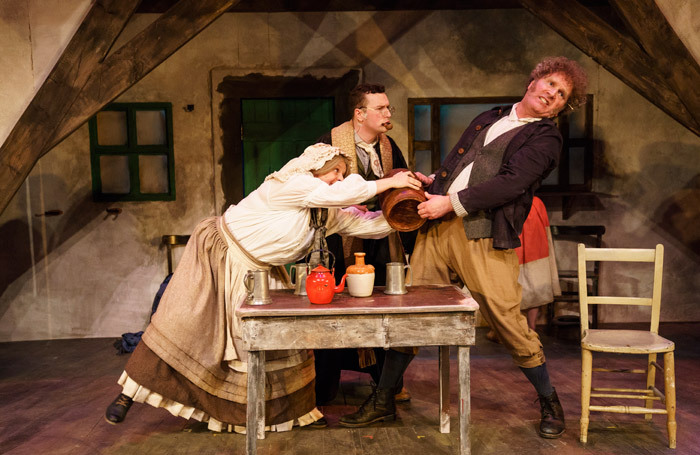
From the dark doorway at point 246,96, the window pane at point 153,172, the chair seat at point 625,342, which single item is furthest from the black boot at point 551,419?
the window pane at point 153,172

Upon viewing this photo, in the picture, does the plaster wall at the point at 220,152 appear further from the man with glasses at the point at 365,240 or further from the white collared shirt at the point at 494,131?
the white collared shirt at the point at 494,131

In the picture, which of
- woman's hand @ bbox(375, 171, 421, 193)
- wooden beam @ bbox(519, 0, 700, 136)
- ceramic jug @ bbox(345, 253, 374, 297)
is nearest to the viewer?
ceramic jug @ bbox(345, 253, 374, 297)

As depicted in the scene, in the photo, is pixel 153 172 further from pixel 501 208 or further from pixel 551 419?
pixel 551 419

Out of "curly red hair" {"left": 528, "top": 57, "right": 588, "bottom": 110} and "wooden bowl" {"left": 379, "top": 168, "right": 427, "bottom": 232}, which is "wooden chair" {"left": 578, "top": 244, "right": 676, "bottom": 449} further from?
"wooden bowl" {"left": 379, "top": 168, "right": 427, "bottom": 232}

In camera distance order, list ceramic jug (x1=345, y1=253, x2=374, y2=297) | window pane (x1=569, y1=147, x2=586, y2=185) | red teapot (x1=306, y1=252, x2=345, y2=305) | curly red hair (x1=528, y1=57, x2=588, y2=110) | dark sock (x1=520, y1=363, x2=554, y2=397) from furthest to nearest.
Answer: window pane (x1=569, y1=147, x2=586, y2=185) < dark sock (x1=520, y1=363, x2=554, y2=397) < curly red hair (x1=528, y1=57, x2=588, y2=110) < ceramic jug (x1=345, y1=253, x2=374, y2=297) < red teapot (x1=306, y1=252, x2=345, y2=305)

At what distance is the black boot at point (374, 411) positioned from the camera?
343cm

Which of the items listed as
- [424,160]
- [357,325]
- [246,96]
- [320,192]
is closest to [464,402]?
[357,325]

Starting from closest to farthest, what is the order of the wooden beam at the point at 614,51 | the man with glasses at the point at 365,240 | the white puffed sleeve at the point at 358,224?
the white puffed sleeve at the point at 358,224 < the man with glasses at the point at 365,240 < the wooden beam at the point at 614,51

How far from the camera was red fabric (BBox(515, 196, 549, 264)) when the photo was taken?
4789 mm

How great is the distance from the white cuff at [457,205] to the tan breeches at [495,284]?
19cm

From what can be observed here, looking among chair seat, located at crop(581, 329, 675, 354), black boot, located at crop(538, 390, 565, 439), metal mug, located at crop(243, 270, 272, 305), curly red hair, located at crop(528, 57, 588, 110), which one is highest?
curly red hair, located at crop(528, 57, 588, 110)

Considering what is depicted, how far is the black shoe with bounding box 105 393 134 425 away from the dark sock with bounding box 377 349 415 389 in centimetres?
144

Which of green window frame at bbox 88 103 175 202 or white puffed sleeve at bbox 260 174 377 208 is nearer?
white puffed sleeve at bbox 260 174 377 208

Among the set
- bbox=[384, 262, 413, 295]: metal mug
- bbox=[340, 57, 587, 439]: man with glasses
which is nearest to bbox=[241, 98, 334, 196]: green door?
bbox=[340, 57, 587, 439]: man with glasses
